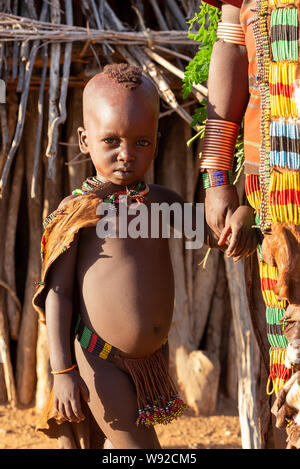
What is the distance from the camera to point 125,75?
1.96m

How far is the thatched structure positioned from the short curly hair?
4.64ft

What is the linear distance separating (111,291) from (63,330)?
21 centimetres

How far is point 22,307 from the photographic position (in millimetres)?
4223

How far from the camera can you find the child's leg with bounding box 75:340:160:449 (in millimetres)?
1959

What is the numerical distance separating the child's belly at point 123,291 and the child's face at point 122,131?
0.76ft

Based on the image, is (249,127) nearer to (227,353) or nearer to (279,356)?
(279,356)

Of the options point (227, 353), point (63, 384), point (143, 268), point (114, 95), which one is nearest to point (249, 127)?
point (114, 95)

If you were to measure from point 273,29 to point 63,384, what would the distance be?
4.20ft

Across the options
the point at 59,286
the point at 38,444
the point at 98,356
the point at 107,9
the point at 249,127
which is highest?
the point at 107,9

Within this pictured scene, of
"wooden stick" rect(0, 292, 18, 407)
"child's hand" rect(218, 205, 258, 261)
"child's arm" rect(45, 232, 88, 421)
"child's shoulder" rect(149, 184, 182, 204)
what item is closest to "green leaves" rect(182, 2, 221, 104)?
"child's shoulder" rect(149, 184, 182, 204)

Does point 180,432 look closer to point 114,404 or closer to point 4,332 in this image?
point 4,332

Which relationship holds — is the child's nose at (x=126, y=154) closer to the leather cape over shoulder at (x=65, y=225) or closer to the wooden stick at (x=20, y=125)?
the leather cape over shoulder at (x=65, y=225)

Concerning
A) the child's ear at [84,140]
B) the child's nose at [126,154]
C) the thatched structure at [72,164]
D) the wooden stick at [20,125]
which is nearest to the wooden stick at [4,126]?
the thatched structure at [72,164]

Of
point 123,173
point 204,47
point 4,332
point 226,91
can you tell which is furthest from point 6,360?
point 226,91
